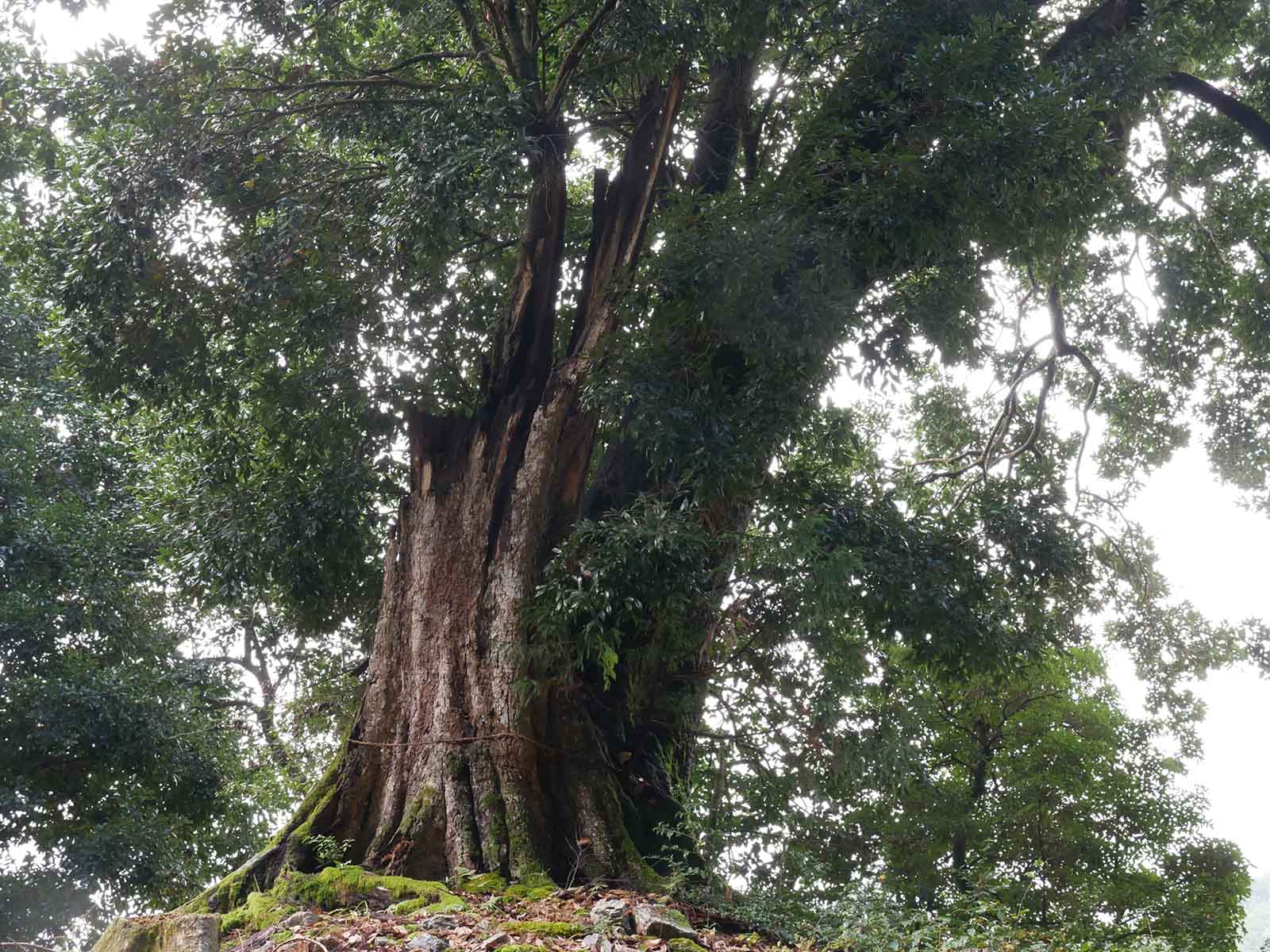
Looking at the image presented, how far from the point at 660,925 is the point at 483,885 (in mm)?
1426

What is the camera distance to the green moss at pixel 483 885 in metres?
5.65

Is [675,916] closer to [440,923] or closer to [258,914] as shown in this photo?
[440,923]

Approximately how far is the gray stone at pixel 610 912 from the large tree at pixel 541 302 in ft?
3.55

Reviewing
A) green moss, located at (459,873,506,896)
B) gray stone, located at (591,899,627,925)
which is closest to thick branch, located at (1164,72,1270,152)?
gray stone, located at (591,899,627,925)

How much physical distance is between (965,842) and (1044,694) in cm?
238

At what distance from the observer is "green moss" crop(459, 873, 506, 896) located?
5648 mm

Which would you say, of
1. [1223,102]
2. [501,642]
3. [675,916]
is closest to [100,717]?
[501,642]

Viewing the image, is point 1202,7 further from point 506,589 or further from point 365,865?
point 365,865

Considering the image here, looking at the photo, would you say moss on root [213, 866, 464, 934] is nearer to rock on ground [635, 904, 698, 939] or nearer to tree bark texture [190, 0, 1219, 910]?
tree bark texture [190, 0, 1219, 910]

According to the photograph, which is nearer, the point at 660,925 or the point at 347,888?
the point at 660,925

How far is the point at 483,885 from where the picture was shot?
5.71 m

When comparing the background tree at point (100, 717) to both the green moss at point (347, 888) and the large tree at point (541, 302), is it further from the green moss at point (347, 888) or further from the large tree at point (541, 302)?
the green moss at point (347, 888)

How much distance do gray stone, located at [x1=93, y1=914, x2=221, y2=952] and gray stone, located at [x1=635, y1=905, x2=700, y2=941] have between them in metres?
1.73

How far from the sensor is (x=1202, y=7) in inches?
377
